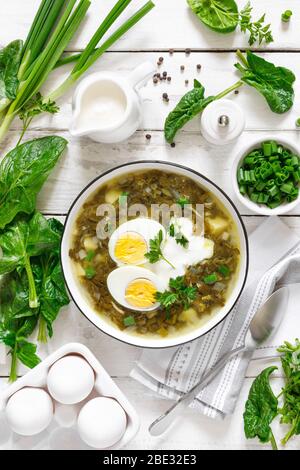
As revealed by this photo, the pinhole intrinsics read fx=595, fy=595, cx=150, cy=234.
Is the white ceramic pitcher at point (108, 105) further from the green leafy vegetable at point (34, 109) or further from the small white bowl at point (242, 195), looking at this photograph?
the small white bowl at point (242, 195)

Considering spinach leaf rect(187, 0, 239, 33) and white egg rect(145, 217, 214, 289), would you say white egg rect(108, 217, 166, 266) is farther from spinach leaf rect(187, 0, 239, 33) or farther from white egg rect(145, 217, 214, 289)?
spinach leaf rect(187, 0, 239, 33)

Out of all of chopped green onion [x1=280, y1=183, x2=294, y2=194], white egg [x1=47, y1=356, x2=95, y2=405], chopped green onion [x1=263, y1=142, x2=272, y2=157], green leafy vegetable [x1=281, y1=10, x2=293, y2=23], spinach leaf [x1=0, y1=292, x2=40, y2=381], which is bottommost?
white egg [x1=47, y1=356, x2=95, y2=405]

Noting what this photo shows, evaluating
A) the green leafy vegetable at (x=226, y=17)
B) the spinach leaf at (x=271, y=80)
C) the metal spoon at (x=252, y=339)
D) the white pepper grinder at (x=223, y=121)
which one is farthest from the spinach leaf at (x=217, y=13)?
the metal spoon at (x=252, y=339)

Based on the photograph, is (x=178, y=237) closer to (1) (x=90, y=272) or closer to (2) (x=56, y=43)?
(1) (x=90, y=272)

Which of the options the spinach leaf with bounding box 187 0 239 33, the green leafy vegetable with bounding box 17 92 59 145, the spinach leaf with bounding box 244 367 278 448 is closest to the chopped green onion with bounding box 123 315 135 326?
the spinach leaf with bounding box 244 367 278 448
